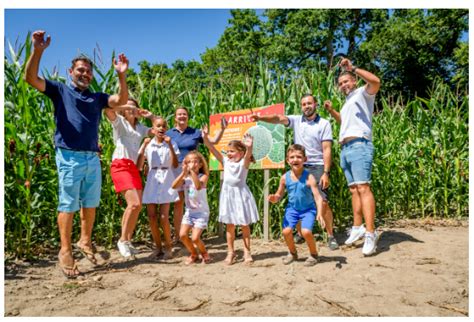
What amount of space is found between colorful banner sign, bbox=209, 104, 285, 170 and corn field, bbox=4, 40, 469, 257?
1.17 feet

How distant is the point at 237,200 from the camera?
380cm

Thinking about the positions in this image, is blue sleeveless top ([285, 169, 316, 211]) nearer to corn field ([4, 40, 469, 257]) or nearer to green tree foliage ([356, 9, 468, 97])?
corn field ([4, 40, 469, 257])

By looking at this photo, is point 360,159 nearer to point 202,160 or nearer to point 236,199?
point 236,199

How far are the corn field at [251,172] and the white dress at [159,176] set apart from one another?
1.90ft

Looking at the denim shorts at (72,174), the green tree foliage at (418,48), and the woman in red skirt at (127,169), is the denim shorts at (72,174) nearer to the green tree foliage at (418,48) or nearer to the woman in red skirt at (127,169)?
the woman in red skirt at (127,169)

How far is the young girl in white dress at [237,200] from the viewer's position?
3.72 meters

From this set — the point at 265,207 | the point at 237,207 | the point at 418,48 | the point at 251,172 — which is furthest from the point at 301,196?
the point at 418,48

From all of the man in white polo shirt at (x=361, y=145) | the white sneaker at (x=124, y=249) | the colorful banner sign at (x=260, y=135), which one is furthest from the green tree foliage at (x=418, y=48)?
the white sneaker at (x=124, y=249)

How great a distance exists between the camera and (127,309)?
256 centimetres

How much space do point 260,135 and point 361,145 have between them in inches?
47.5

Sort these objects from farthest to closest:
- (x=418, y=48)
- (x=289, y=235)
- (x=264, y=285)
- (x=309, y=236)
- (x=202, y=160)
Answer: (x=418, y=48)
(x=202, y=160)
(x=289, y=235)
(x=309, y=236)
(x=264, y=285)

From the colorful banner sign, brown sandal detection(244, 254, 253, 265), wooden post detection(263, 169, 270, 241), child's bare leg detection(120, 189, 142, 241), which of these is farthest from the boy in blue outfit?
child's bare leg detection(120, 189, 142, 241)

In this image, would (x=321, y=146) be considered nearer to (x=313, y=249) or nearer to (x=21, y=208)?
(x=313, y=249)

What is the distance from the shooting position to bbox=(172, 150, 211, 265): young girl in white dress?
373 cm
